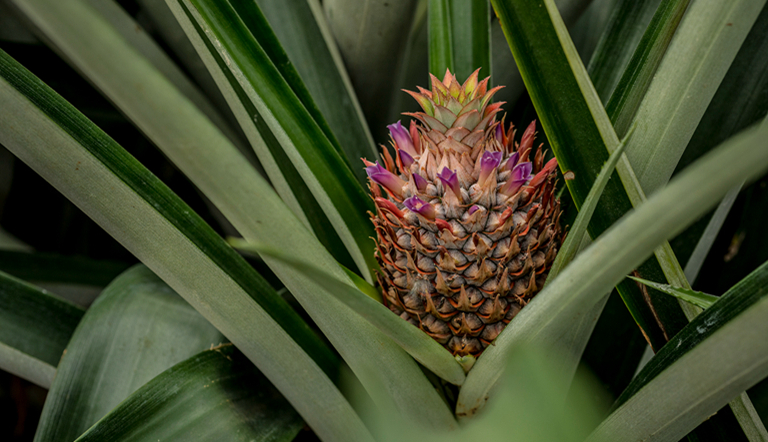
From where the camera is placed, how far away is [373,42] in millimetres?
830

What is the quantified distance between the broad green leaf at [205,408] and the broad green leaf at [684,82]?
552mm

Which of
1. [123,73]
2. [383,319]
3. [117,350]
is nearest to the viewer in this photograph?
[123,73]

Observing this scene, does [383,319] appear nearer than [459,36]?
Yes

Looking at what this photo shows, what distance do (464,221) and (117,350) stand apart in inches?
20.4

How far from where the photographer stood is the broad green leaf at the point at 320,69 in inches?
31.2

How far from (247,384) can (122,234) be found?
0.27 meters

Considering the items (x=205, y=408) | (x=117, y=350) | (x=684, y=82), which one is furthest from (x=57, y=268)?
(x=684, y=82)

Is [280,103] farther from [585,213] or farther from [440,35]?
[585,213]

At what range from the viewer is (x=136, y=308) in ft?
2.07

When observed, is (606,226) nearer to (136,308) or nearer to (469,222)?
(469,222)

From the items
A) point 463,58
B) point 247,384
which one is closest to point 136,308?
point 247,384

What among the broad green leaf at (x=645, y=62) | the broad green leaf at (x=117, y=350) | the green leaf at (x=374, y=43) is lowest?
the broad green leaf at (x=645, y=62)

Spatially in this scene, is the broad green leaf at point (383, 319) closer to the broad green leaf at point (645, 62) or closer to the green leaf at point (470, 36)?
the broad green leaf at point (645, 62)

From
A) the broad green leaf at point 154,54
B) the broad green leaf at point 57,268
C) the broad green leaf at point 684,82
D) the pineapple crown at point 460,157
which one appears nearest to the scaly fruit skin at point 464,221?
the pineapple crown at point 460,157
